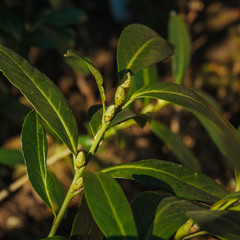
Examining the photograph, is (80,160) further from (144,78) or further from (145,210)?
(144,78)

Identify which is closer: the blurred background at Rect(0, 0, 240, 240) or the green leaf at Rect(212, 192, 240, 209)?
the green leaf at Rect(212, 192, 240, 209)

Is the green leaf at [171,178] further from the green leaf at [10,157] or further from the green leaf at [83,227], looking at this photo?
the green leaf at [10,157]

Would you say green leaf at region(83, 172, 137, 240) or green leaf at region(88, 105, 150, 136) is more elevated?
green leaf at region(88, 105, 150, 136)

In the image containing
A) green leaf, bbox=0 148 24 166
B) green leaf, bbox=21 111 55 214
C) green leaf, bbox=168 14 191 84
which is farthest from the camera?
green leaf, bbox=0 148 24 166

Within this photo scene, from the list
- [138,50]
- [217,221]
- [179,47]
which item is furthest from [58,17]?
[217,221]

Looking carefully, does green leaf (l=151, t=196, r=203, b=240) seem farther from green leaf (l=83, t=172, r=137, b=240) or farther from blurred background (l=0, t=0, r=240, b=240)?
blurred background (l=0, t=0, r=240, b=240)

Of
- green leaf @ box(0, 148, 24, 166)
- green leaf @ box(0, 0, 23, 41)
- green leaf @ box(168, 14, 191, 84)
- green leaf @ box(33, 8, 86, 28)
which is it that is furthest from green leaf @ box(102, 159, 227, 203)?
green leaf @ box(33, 8, 86, 28)

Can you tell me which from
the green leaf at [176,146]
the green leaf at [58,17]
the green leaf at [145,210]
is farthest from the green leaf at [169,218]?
the green leaf at [58,17]
